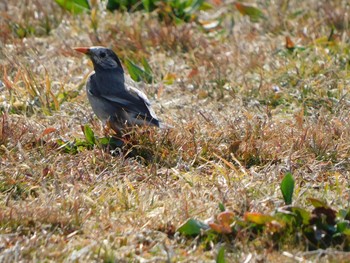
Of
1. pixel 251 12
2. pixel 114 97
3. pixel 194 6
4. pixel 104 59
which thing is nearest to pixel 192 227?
pixel 114 97

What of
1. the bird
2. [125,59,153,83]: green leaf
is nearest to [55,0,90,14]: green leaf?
[125,59,153,83]: green leaf

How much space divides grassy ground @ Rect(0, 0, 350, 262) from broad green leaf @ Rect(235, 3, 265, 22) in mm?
108

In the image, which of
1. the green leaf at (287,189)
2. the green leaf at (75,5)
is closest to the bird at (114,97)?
the green leaf at (287,189)

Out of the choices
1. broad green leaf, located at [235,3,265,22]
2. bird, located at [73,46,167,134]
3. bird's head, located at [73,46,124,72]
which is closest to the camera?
bird, located at [73,46,167,134]

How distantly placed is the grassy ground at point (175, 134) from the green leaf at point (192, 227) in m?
0.05

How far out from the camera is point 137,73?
735cm

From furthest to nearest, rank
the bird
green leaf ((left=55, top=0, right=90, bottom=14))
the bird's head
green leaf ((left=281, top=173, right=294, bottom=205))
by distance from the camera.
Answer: green leaf ((left=55, top=0, right=90, bottom=14)) < the bird's head < the bird < green leaf ((left=281, top=173, right=294, bottom=205))

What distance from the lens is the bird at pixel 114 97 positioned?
19.8 ft

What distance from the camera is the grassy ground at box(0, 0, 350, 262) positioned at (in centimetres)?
447

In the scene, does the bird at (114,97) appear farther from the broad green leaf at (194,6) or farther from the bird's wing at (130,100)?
the broad green leaf at (194,6)

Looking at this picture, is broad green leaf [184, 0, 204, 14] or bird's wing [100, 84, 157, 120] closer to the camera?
bird's wing [100, 84, 157, 120]

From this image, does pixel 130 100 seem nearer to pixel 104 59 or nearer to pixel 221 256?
pixel 104 59

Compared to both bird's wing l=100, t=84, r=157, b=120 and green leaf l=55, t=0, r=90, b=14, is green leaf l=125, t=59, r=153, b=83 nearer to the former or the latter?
bird's wing l=100, t=84, r=157, b=120

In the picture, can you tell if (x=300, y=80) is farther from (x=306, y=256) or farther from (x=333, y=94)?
(x=306, y=256)
